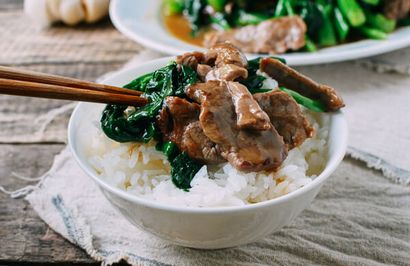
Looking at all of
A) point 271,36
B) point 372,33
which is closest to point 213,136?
point 271,36

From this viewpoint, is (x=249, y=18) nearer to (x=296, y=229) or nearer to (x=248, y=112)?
(x=296, y=229)

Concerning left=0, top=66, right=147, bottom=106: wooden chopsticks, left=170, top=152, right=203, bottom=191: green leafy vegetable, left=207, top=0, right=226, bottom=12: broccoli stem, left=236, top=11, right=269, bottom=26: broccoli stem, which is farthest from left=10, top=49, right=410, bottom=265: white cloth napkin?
left=207, top=0, right=226, bottom=12: broccoli stem

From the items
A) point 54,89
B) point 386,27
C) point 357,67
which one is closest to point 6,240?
point 54,89

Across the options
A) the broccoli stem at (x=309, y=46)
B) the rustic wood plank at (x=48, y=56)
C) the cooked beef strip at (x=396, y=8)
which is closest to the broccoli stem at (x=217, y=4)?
the rustic wood plank at (x=48, y=56)

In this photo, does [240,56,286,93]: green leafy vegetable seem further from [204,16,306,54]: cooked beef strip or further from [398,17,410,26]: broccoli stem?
[398,17,410,26]: broccoli stem

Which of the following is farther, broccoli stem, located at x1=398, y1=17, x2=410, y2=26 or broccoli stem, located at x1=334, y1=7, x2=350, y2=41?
broccoli stem, located at x1=398, y1=17, x2=410, y2=26

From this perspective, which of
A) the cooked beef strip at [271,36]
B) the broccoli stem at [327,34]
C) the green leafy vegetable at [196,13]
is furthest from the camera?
the green leafy vegetable at [196,13]

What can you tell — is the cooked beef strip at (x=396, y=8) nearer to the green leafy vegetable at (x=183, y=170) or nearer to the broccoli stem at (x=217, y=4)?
the broccoli stem at (x=217, y=4)
